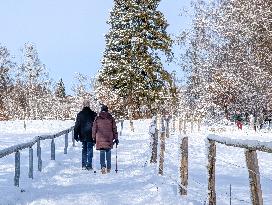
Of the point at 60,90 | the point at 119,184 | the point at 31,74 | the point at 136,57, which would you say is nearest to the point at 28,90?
the point at 31,74

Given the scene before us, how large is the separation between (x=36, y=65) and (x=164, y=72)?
92.0 feet

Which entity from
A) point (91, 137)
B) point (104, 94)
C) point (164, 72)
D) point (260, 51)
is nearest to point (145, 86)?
point (164, 72)

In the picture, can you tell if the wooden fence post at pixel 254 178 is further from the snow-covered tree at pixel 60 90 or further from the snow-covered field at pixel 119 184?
the snow-covered tree at pixel 60 90

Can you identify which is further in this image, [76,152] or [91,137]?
[76,152]

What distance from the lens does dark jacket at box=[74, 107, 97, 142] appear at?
1523 cm

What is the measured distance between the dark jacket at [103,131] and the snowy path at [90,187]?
749 mm

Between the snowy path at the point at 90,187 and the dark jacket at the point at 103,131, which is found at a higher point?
the dark jacket at the point at 103,131

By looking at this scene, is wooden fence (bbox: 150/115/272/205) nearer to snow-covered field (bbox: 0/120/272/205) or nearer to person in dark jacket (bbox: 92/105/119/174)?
snow-covered field (bbox: 0/120/272/205)

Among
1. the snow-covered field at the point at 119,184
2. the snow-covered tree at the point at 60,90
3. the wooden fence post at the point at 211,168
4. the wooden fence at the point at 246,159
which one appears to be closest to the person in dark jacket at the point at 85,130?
the snow-covered field at the point at 119,184

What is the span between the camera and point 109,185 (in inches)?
452

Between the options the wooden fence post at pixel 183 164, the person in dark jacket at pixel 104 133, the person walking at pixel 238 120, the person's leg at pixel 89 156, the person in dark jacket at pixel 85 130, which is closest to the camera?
the wooden fence post at pixel 183 164

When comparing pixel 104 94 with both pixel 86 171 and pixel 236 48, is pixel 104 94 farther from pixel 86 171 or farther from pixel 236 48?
pixel 86 171

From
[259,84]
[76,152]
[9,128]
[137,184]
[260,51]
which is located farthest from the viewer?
[9,128]

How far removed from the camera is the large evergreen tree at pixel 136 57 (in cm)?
5094
